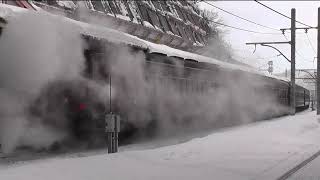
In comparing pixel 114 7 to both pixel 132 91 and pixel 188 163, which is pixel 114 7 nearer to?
pixel 132 91

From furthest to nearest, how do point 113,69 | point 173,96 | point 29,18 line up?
1. point 173,96
2. point 113,69
3. point 29,18

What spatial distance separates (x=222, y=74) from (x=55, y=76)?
949 cm

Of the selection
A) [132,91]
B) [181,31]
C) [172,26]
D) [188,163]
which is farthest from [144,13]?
[188,163]

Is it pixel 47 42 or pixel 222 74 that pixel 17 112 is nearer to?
→ pixel 47 42

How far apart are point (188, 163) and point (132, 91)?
340 centimetres

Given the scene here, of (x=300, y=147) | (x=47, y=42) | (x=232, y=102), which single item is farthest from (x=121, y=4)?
(x=47, y=42)

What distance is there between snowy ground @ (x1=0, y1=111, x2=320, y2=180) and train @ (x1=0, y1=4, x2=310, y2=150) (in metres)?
0.84

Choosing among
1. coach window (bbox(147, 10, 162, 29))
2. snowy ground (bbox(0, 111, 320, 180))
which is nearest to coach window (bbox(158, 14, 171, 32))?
coach window (bbox(147, 10, 162, 29))

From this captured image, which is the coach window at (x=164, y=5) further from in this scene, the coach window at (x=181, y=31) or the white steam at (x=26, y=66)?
the white steam at (x=26, y=66)

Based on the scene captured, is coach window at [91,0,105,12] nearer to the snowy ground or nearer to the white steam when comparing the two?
the snowy ground

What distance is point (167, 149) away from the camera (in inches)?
399

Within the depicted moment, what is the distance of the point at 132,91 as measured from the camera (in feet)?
38.1

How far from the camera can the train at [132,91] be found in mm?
9898

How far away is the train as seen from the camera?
390 inches
